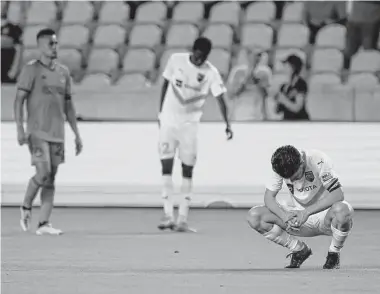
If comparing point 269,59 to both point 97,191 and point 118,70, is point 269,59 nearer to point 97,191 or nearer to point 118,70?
point 118,70

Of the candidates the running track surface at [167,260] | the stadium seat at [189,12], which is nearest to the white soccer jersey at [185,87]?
the running track surface at [167,260]

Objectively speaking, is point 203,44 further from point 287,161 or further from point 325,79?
point 325,79

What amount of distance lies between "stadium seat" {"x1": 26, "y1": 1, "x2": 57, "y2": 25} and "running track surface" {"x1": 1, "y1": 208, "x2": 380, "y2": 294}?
18.7 ft

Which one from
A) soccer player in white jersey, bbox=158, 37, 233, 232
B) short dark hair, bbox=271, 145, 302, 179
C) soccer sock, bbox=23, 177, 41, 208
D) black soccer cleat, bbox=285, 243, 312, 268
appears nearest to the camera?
short dark hair, bbox=271, 145, 302, 179

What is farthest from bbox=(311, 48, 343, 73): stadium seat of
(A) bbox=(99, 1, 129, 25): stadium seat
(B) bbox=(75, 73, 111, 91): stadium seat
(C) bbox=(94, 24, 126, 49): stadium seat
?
(A) bbox=(99, 1, 129, 25): stadium seat

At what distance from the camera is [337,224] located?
737cm

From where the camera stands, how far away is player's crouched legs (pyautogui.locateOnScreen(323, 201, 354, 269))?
7332 millimetres

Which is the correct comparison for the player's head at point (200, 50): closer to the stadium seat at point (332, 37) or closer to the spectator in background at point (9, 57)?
the stadium seat at point (332, 37)

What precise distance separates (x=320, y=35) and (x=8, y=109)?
4.70 metres

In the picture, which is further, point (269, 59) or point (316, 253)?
point (269, 59)

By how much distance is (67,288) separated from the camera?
253 inches

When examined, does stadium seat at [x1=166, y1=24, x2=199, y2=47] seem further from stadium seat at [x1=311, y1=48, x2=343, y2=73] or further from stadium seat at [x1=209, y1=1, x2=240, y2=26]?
stadium seat at [x1=311, y1=48, x2=343, y2=73]

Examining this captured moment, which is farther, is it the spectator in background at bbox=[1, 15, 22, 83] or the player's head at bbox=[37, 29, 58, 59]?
the spectator in background at bbox=[1, 15, 22, 83]

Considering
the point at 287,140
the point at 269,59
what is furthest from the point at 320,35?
the point at 287,140
